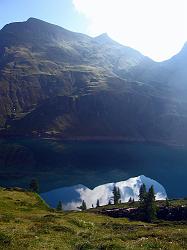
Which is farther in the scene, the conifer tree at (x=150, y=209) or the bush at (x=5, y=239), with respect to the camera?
the conifer tree at (x=150, y=209)

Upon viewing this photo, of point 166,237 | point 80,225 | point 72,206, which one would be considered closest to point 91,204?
point 72,206

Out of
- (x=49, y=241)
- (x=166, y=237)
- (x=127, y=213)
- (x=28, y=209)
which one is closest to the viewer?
(x=49, y=241)

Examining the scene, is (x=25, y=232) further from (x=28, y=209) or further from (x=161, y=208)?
(x=161, y=208)

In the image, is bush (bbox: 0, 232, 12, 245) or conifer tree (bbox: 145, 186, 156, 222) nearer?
bush (bbox: 0, 232, 12, 245)

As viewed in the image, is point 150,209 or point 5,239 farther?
point 150,209

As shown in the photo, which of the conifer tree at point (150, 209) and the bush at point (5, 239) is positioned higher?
the conifer tree at point (150, 209)

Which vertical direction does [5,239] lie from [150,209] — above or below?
below

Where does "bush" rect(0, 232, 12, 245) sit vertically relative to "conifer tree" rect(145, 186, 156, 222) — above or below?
below

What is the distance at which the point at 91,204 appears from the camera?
650 ft

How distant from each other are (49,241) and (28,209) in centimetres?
4499

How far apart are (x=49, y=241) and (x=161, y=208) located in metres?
112

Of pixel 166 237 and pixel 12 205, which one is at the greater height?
pixel 12 205

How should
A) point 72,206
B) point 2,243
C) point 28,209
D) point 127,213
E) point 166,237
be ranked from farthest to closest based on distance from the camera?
1. point 72,206
2. point 127,213
3. point 28,209
4. point 166,237
5. point 2,243

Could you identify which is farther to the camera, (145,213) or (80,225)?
(145,213)
